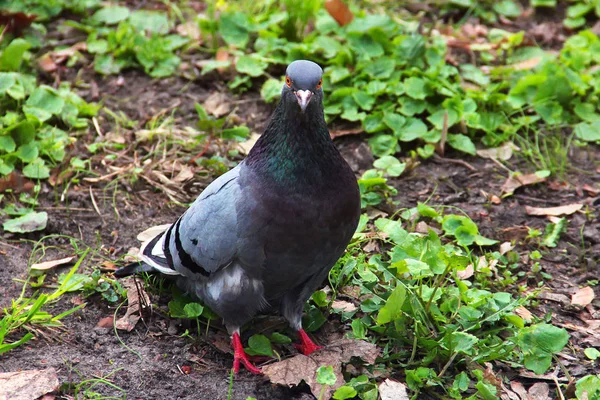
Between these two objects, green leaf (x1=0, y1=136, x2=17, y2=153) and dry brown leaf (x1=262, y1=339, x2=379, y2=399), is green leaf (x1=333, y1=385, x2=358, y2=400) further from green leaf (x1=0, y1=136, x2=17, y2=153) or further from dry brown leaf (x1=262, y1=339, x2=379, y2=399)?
green leaf (x1=0, y1=136, x2=17, y2=153)

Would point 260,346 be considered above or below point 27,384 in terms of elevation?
below

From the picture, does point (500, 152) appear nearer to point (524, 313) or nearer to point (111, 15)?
point (524, 313)

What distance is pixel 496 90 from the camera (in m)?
5.63

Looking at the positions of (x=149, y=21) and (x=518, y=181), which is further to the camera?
(x=149, y=21)

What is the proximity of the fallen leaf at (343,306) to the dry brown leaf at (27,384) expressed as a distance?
1.46 meters

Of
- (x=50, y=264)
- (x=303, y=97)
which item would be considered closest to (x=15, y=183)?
(x=50, y=264)

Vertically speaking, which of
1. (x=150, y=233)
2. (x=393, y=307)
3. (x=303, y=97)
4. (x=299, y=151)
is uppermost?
(x=303, y=97)

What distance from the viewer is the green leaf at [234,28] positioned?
6.03m

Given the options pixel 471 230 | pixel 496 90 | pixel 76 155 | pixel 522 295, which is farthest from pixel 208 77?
pixel 522 295

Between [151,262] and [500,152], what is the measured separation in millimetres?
2653

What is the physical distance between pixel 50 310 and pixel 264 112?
2.37m

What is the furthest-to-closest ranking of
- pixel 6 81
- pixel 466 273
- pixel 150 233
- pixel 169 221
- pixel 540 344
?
pixel 6 81 → pixel 169 221 → pixel 150 233 → pixel 466 273 → pixel 540 344

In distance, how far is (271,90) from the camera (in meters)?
5.57

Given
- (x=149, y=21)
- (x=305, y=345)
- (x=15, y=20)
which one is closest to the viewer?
(x=305, y=345)
